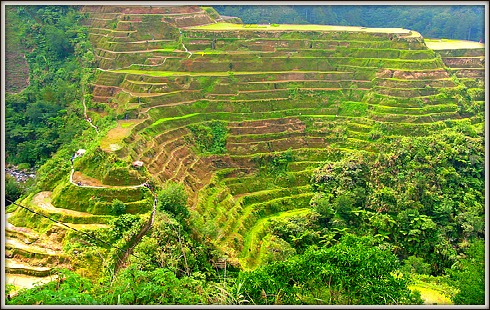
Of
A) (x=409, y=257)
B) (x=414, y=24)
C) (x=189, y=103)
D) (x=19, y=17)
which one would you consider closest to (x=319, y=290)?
(x=409, y=257)

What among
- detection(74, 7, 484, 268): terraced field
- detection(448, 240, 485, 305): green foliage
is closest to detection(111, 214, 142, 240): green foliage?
detection(74, 7, 484, 268): terraced field

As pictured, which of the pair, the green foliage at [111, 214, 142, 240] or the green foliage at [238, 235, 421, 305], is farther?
the green foliage at [111, 214, 142, 240]

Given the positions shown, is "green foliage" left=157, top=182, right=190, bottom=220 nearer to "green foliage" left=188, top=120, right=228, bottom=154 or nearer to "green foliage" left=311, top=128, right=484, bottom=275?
"green foliage" left=188, top=120, right=228, bottom=154

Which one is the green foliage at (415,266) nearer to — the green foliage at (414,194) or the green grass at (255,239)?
the green foliage at (414,194)

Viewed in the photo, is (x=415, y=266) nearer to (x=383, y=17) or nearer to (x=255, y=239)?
(x=255, y=239)

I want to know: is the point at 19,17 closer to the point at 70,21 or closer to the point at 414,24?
the point at 70,21

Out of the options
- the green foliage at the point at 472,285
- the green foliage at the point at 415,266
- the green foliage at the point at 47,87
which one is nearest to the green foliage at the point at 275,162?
the green foliage at the point at 415,266
